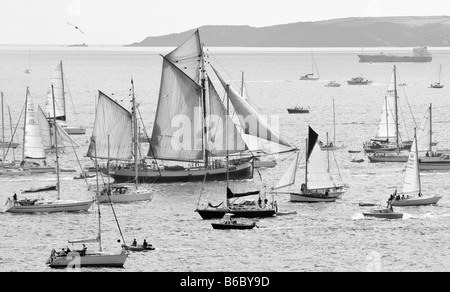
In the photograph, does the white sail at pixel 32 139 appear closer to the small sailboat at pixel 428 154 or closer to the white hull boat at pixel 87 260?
the small sailboat at pixel 428 154

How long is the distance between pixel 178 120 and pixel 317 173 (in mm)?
18364

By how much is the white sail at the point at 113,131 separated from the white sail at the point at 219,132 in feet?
22.7

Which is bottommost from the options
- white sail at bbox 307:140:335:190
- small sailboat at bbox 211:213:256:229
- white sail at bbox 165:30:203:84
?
small sailboat at bbox 211:213:256:229

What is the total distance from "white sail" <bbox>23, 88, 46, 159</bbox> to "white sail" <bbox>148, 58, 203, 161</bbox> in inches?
470

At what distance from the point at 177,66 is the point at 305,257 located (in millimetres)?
39247

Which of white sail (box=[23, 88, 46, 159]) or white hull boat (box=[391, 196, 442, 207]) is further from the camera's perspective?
white sail (box=[23, 88, 46, 159])

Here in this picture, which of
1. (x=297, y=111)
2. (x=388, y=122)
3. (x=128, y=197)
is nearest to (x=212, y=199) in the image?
(x=128, y=197)

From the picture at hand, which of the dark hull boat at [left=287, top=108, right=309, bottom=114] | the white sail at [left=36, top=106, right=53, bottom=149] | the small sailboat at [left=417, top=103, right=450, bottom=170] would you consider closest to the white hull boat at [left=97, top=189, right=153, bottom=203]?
the white sail at [left=36, top=106, right=53, bottom=149]

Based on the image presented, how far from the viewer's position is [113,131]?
82.2m

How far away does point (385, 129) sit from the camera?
341ft

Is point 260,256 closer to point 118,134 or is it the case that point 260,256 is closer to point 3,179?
point 118,134

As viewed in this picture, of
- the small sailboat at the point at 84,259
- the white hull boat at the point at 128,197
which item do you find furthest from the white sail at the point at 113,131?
the small sailboat at the point at 84,259

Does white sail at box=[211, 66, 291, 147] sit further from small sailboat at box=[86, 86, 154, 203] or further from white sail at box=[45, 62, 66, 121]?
white sail at box=[45, 62, 66, 121]

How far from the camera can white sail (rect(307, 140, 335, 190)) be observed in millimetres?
71188
